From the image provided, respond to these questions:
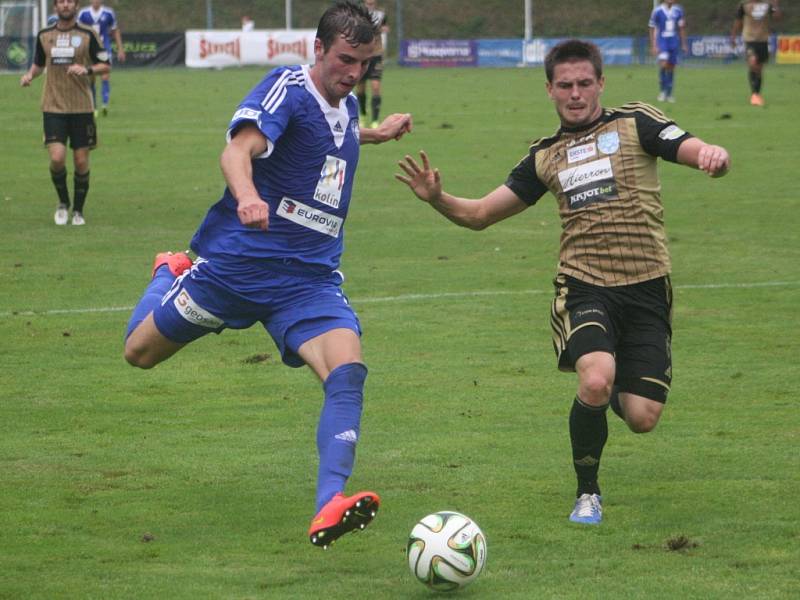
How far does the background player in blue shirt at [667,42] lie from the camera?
30.5 metres

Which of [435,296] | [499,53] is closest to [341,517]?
[435,296]

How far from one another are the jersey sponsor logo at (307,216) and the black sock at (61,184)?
9754mm

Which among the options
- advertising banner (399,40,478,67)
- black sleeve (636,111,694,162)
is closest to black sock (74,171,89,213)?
black sleeve (636,111,694,162)

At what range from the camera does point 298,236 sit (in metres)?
6.17

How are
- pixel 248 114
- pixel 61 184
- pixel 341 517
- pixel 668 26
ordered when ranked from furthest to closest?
pixel 668 26 < pixel 61 184 < pixel 248 114 < pixel 341 517

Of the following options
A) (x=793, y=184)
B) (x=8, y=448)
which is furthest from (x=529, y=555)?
(x=793, y=184)

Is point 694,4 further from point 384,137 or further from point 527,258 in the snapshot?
point 384,137

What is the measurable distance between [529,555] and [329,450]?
872mm

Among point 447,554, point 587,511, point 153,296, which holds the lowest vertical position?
point 587,511

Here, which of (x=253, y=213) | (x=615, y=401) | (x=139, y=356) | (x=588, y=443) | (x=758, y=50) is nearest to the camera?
(x=253, y=213)

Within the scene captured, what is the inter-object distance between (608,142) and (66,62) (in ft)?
32.8

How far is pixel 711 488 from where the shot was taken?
21.9 feet

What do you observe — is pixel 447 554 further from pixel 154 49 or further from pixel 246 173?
pixel 154 49

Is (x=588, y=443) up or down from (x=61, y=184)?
up
